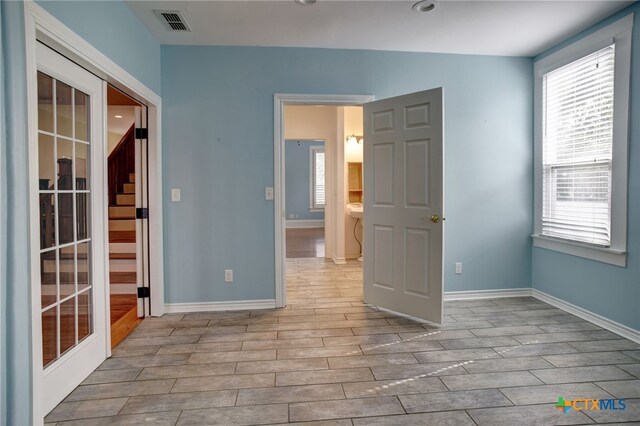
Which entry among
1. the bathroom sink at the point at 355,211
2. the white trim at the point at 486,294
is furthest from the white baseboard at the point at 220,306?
the bathroom sink at the point at 355,211

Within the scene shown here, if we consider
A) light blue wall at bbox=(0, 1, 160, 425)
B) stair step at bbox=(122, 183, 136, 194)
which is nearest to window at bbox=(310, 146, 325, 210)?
stair step at bbox=(122, 183, 136, 194)

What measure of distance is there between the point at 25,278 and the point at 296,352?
5.72ft

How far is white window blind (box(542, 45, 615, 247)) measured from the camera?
327cm

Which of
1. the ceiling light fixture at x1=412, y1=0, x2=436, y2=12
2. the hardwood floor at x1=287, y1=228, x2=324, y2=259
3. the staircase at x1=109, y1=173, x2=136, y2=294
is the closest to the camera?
the ceiling light fixture at x1=412, y1=0, x2=436, y2=12

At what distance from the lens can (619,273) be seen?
Answer: 10.4 ft

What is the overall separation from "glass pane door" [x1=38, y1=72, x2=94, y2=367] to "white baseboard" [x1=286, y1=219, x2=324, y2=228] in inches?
347

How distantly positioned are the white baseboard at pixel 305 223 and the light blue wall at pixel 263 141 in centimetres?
745

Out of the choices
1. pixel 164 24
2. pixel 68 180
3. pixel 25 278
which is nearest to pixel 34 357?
pixel 25 278

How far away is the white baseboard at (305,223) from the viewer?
11367 mm

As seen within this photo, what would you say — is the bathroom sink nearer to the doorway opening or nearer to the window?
the doorway opening

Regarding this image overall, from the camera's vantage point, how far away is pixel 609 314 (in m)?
3.26

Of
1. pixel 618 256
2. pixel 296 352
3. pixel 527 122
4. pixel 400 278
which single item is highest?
pixel 527 122

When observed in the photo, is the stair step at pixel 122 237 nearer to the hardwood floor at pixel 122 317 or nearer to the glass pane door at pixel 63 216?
the hardwood floor at pixel 122 317

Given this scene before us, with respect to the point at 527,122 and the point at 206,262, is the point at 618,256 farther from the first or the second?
the point at 206,262
